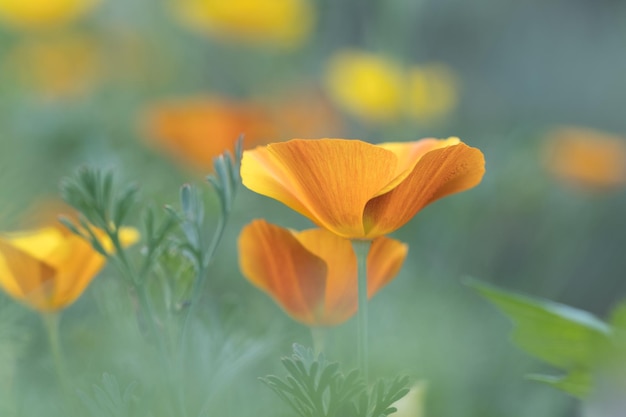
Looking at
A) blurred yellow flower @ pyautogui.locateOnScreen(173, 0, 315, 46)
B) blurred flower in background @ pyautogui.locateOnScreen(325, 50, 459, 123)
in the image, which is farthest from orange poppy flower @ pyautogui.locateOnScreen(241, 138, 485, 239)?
blurred yellow flower @ pyautogui.locateOnScreen(173, 0, 315, 46)

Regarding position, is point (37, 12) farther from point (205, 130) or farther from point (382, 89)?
point (205, 130)

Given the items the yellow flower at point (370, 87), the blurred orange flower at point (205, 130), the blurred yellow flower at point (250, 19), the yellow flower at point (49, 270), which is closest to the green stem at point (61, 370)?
the yellow flower at point (49, 270)

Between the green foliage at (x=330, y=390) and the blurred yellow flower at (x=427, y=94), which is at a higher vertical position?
the green foliage at (x=330, y=390)

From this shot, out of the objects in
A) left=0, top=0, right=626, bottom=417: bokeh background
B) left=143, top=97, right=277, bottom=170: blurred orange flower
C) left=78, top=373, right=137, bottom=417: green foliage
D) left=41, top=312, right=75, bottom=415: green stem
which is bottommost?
left=0, top=0, right=626, bottom=417: bokeh background

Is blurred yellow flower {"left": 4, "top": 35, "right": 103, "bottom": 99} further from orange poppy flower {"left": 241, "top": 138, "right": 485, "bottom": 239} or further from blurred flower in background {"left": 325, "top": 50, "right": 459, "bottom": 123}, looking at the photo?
orange poppy flower {"left": 241, "top": 138, "right": 485, "bottom": 239}

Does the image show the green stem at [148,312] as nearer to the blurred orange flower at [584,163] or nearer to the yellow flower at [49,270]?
the yellow flower at [49,270]
